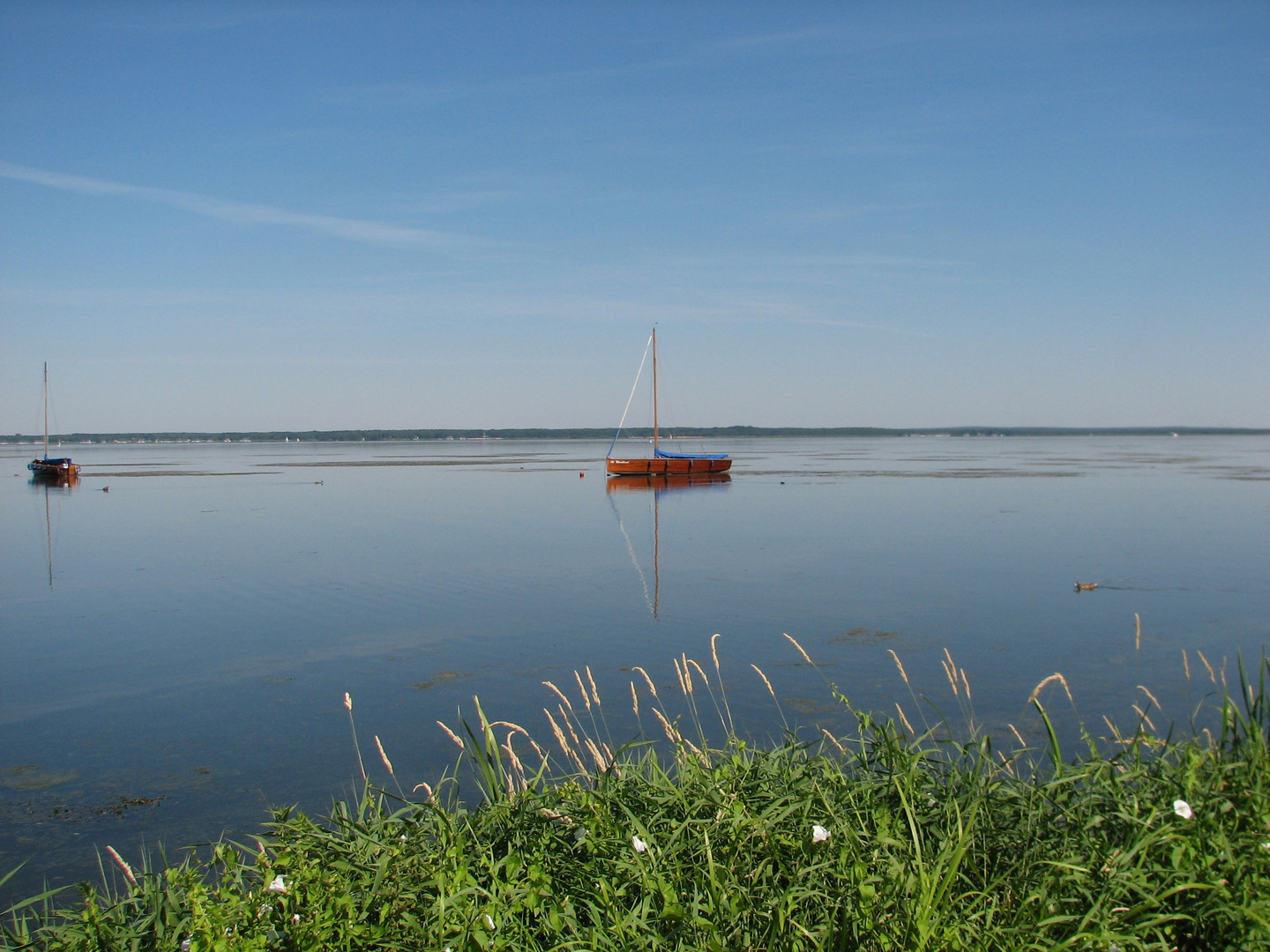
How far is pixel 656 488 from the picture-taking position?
4216 cm

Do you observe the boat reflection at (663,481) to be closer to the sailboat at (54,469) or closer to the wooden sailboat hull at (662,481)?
the wooden sailboat hull at (662,481)

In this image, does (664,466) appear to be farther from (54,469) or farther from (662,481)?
(54,469)

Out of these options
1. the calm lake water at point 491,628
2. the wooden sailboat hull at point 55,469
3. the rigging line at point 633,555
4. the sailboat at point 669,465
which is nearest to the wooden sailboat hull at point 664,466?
the sailboat at point 669,465

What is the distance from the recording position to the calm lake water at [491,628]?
7.38 metres

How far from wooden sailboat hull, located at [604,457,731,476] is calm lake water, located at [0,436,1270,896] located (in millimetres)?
22742

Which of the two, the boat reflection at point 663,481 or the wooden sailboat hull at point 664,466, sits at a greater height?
the wooden sailboat hull at point 664,466

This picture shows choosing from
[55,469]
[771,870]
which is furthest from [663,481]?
[771,870]

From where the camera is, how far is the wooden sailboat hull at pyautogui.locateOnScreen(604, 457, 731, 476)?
165 feet

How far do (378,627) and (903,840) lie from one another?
9.45 m

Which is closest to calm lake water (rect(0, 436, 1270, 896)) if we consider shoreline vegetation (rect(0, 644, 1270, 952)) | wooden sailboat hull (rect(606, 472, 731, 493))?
shoreline vegetation (rect(0, 644, 1270, 952))

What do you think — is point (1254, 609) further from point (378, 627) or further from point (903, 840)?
point (378, 627)

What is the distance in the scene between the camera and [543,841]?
426 cm

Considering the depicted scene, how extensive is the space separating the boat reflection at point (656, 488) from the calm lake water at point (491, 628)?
232 mm

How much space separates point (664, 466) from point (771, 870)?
155 feet
